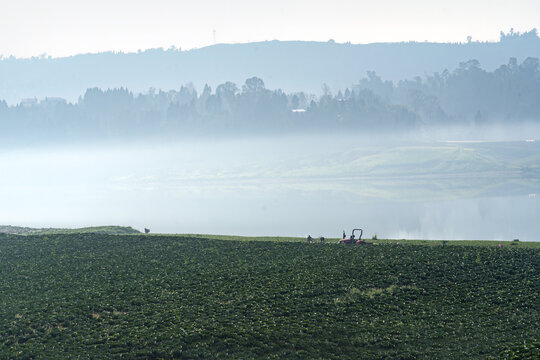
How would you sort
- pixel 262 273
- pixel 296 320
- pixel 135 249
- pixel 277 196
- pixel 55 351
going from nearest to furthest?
pixel 55 351, pixel 296 320, pixel 262 273, pixel 135 249, pixel 277 196

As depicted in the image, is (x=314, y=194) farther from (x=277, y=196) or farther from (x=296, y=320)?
(x=296, y=320)

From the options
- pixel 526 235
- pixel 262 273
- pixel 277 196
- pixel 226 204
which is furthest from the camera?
pixel 277 196

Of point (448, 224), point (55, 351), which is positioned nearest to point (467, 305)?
point (55, 351)

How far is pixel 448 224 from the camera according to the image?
116 meters

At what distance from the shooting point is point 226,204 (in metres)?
170

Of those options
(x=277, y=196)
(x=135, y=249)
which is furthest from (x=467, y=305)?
(x=277, y=196)

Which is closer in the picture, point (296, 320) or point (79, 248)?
point (296, 320)

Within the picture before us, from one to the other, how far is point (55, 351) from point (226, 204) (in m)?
136

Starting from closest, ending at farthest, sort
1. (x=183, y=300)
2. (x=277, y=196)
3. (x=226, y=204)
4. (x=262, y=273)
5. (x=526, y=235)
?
1. (x=183, y=300)
2. (x=262, y=273)
3. (x=526, y=235)
4. (x=226, y=204)
5. (x=277, y=196)

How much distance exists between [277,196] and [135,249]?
126671 millimetres

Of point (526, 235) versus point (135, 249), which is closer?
point (135, 249)

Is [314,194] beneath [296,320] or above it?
above

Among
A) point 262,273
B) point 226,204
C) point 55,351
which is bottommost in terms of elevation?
point 55,351

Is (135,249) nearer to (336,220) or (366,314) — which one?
(366,314)
